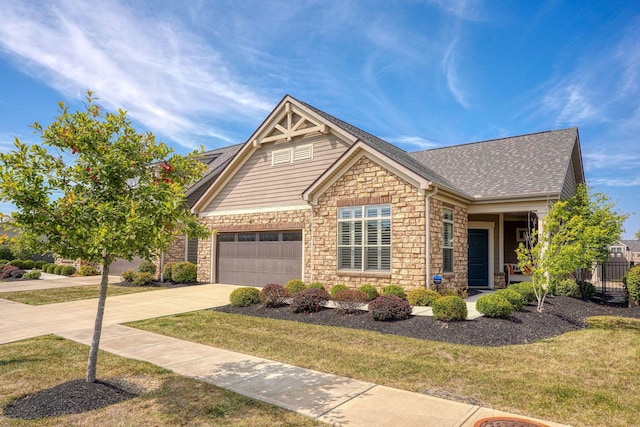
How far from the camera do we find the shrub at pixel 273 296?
11539 millimetres

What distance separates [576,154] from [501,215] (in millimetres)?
5318

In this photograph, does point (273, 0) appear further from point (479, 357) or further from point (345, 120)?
point (479, 357)

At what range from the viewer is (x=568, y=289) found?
13469mm

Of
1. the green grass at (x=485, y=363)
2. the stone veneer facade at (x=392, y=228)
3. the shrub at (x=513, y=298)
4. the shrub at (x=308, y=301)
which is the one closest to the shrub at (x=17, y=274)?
the stone veneer facade at (x=392, y=228)

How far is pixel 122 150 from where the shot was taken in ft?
17.8

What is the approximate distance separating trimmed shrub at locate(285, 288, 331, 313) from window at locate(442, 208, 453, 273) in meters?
4.61

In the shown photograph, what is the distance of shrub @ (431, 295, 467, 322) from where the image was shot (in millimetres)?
8930

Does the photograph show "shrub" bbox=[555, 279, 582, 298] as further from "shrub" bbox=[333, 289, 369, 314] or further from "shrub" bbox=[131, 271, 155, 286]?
"shrub" bbox=[131, 271, 155, 286]

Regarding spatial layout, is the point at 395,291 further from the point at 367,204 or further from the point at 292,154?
the point at 292,154

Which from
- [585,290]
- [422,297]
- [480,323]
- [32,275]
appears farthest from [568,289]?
[32,275]

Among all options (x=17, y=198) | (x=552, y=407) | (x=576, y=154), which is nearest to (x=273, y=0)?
(x=17, y=198)

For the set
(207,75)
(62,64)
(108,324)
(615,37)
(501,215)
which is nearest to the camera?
(108,324)

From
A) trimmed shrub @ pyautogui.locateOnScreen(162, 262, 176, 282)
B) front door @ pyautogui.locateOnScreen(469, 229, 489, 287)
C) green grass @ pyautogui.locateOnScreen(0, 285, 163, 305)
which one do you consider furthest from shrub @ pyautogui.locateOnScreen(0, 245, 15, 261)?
front door @ pyautogui.locateOnScreen(469, 229, 489, 287)

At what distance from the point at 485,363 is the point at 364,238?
7.12m
